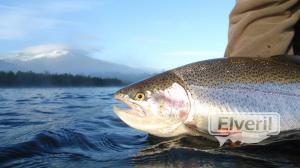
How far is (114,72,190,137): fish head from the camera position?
520cm

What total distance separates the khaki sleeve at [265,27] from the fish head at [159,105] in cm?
178

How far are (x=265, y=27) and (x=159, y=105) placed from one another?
7.13ft

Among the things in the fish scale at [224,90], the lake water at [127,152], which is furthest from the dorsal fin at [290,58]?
the lake water at [127,152]

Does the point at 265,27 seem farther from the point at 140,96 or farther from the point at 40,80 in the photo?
the point at 40,80

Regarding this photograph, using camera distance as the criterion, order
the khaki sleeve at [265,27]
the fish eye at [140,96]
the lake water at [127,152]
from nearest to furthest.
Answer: the lake water at [127,152] < the fish eye at [140,96] < the khaki sleeve at [265,27]

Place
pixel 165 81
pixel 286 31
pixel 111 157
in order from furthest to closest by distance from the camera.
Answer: pixel 286 31, pixel 165 81, pixel 111 157

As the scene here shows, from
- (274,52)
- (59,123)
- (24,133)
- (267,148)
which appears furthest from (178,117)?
(59,123)

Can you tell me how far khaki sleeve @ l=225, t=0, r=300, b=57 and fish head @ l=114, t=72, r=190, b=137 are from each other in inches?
70.0

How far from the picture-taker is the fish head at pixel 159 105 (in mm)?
5203

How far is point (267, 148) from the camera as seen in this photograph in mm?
5117

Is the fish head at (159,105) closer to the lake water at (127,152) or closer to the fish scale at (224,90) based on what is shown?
the fish scale at (224,90)

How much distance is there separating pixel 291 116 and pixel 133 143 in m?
1.89

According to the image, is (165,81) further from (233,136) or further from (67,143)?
(67,143)

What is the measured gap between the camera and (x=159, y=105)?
5273mm
